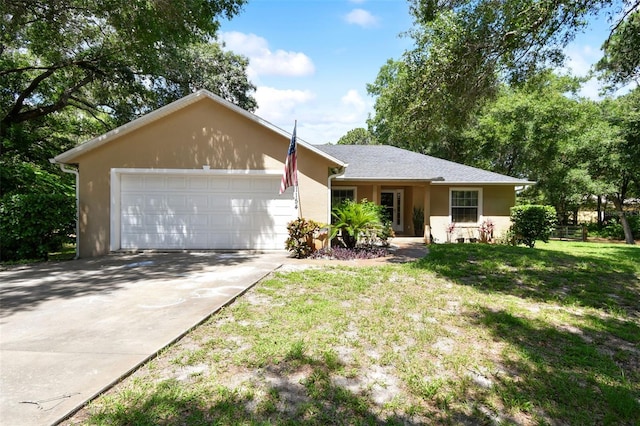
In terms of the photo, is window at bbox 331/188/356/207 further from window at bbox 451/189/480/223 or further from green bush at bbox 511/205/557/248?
green bush at bbox 511/205/557/248

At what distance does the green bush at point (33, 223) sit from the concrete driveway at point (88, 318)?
1.26 metres

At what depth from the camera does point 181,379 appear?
2.99 metres

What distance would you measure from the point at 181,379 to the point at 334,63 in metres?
11.8

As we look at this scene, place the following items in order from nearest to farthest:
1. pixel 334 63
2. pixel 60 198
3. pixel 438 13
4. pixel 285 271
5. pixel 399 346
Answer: pixel 399 346 → pixel 285 271 → pixel 438 13 → pixel 60 198 → pixel 334 63

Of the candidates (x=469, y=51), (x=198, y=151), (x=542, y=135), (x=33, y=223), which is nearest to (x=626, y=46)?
(x=469, y=51)

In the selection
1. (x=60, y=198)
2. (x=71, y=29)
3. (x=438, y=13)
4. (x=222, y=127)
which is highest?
(x=71, y=29)

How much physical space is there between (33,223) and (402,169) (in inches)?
490

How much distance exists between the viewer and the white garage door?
10.3 metres

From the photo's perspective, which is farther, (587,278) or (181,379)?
(587,278)

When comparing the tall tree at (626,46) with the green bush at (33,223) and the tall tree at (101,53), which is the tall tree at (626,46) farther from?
the green bush at (33,223)

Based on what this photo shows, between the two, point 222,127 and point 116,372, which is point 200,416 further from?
point 222,127

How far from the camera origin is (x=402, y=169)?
47.2 ft

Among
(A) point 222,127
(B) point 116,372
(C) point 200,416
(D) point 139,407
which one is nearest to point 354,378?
(C) point 200,416

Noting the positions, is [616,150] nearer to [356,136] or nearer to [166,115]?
[166,115]
